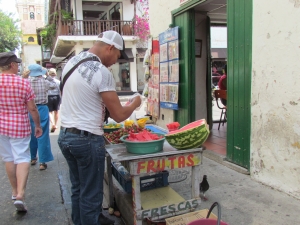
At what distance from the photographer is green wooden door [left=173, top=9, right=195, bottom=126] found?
5793 millimetres

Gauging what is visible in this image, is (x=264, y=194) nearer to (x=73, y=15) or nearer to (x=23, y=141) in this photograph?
(x=23, y=141)

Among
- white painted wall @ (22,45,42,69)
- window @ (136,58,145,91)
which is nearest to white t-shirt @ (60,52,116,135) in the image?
window @ (136,58,145,91)

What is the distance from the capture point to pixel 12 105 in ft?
11.3

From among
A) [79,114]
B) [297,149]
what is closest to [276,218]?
[297,149]

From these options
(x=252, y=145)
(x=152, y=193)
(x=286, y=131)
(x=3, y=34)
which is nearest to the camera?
(x=152, y=193)

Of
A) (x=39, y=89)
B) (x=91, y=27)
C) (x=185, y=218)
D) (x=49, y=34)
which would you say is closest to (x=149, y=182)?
(x=185, y=218)

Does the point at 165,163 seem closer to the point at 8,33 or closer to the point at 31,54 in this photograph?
the point at 8,33

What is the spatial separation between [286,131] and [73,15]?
60.8 ft

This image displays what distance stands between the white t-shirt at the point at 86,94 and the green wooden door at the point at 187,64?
12.2 feet

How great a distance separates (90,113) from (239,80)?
270 centimetres

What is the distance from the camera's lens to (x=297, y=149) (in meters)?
3.30

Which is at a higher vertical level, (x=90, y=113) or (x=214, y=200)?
(x=90, y=113)

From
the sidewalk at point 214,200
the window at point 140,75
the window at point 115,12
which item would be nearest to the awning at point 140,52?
the window at point 140,75

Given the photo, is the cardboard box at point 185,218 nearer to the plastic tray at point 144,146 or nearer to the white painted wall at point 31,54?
the plastic tray at point 144,146
